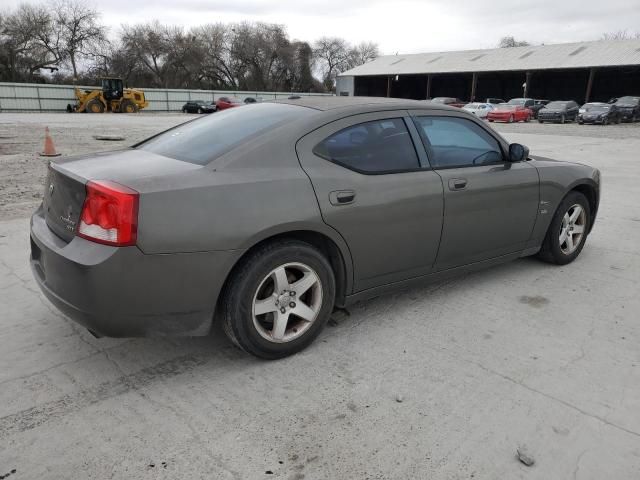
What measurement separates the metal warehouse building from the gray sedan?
44.1m

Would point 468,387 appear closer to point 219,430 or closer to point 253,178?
point 219,430

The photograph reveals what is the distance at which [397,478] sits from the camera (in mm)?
2127

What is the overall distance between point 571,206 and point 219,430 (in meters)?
3.80

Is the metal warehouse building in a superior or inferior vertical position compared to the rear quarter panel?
superior

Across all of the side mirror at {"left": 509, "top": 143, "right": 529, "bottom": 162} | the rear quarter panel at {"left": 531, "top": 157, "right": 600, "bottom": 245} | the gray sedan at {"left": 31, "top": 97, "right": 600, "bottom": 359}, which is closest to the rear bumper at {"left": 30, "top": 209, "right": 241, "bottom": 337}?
the gray sedan at {"left": 31, "top": 97, "right": 600, "bottom": 359}

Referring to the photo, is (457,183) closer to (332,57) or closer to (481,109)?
(481,109)

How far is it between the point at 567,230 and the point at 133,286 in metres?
3.94

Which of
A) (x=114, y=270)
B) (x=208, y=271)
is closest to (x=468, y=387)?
(x=208, y=271)

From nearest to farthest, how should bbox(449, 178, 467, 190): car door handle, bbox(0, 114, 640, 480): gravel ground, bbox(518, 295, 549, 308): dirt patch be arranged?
bbox(0, 114, 640, 480): gravel ground < bbox(449, 178, 467, 190): car door handle < bbox(518, 295, 549, 308): dirt patch

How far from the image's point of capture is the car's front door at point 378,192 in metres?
3.07

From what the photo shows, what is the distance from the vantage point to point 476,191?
375 cm

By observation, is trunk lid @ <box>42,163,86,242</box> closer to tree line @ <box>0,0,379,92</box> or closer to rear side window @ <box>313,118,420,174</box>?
rear side window @ <box>313,118,420,174</box>

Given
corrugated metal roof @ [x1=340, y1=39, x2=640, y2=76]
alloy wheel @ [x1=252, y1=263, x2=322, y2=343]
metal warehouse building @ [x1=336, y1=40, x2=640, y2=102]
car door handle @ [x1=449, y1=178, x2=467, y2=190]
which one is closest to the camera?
alloy wheel @ [x1=252, y1=263, x2=322, y2=343]

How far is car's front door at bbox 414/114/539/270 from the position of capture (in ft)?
11.9
